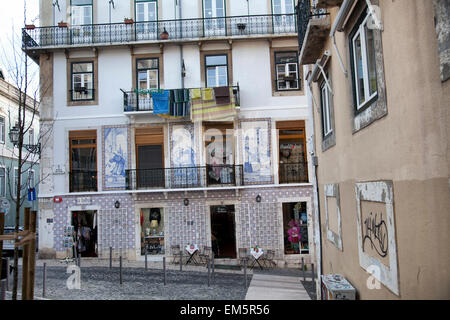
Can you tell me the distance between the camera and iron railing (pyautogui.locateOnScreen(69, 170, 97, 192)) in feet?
54.1

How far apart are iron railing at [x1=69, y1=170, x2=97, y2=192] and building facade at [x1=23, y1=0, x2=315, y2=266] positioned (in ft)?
0.15

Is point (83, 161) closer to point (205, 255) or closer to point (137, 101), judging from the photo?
point (137, 101)

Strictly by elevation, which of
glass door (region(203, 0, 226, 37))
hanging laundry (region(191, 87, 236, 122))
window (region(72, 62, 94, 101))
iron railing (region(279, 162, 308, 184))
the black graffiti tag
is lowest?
the black graffiti tag

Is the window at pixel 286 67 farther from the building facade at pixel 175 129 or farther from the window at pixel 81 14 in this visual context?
the window at pixel 81 14

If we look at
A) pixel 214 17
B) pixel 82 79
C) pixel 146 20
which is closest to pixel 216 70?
pixel 214 17

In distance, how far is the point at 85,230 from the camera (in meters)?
16.5

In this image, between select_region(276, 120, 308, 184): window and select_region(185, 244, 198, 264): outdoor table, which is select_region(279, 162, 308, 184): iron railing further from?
select_region(185, 244, 198, 264): outdoor table

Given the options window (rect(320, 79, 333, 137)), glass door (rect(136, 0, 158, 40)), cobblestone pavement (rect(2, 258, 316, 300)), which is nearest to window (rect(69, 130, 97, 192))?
cobblestone pavement (rect(2, 258, 316, 300))

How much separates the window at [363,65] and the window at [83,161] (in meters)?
13.8

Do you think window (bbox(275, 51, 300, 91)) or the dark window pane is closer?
window (bbox(275, 51, 300, 91))

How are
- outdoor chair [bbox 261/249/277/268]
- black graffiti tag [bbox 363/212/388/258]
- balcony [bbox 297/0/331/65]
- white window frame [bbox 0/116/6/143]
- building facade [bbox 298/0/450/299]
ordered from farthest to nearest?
white window frame [bbox 0/116/6/143]
outdoor chair [bbox 261/249/277/268]
balcony [bbox 297/0/331/65]
black graffiti tag [bbox 363/212/388/258]
building facade [bbox 298/0/450/299]

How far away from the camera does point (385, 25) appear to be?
368 cm

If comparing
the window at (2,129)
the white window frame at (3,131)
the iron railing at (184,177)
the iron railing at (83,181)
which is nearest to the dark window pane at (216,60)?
the iron railing at (184,177)

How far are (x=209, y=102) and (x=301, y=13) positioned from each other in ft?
28.2
